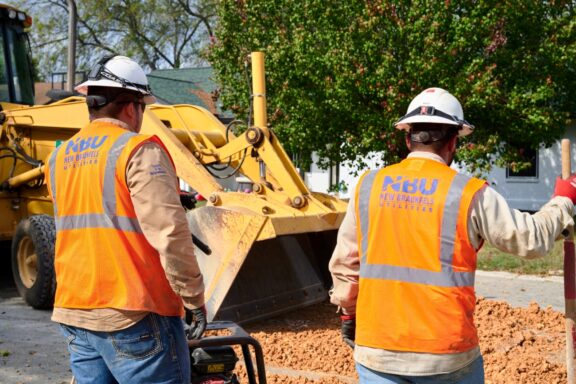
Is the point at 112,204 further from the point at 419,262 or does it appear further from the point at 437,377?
the point at 437,377

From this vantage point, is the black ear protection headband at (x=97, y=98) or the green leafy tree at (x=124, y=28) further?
the green leafy tree at (x=124, y=28)

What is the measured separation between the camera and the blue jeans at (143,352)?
2904 millimetres

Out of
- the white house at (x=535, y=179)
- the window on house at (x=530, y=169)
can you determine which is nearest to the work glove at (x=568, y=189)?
the white house at (x=535, y=179)

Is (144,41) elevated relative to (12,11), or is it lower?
elevated

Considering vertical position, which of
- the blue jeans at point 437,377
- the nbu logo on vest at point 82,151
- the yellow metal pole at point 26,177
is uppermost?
the nbu logo on vest at point 82,151

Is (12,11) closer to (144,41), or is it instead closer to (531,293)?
(531,293)

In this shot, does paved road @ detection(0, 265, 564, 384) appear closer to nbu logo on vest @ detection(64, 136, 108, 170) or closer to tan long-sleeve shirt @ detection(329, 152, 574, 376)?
nbu logo on vest @ detection(64, 136, 108, 170)

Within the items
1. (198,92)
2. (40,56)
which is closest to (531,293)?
(198,92)

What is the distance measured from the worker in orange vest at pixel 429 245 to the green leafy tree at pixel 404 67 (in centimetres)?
1219

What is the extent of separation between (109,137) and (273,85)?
1441 cm

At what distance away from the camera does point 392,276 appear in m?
2.91

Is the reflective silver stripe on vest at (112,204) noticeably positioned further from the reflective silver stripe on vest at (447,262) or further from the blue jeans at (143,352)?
the reflective silver stripe on vest at (447,262)

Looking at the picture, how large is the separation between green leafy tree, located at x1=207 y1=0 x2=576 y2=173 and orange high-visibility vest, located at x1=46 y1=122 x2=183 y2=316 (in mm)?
12425

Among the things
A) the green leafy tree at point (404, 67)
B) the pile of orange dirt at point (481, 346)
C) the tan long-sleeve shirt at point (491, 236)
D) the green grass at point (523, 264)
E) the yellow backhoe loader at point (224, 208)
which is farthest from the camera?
the green leafy tree at point (404, 67)
